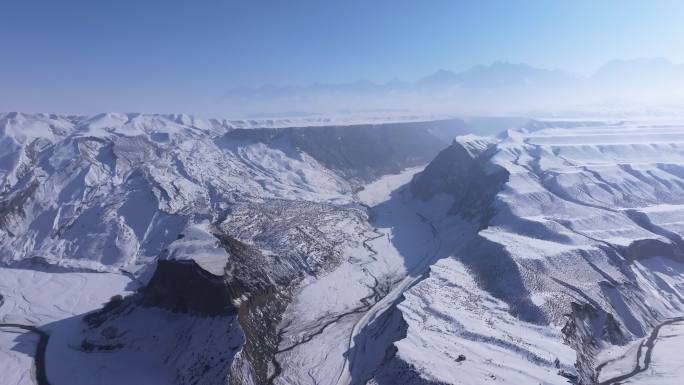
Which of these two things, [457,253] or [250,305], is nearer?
[250,305]

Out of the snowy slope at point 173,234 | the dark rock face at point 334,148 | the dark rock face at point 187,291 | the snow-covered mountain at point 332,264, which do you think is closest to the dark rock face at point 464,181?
the snow-covered mountain at point 332,264

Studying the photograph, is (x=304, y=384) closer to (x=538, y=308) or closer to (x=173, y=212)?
(x=538, y=308)

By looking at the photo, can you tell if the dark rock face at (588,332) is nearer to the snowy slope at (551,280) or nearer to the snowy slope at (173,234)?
the snowy slope at (551,280)

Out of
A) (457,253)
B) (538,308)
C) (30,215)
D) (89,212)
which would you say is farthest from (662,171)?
A: (30,215)

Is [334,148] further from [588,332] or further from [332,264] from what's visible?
[588,332]

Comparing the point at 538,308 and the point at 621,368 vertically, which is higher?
the point at 538,308
